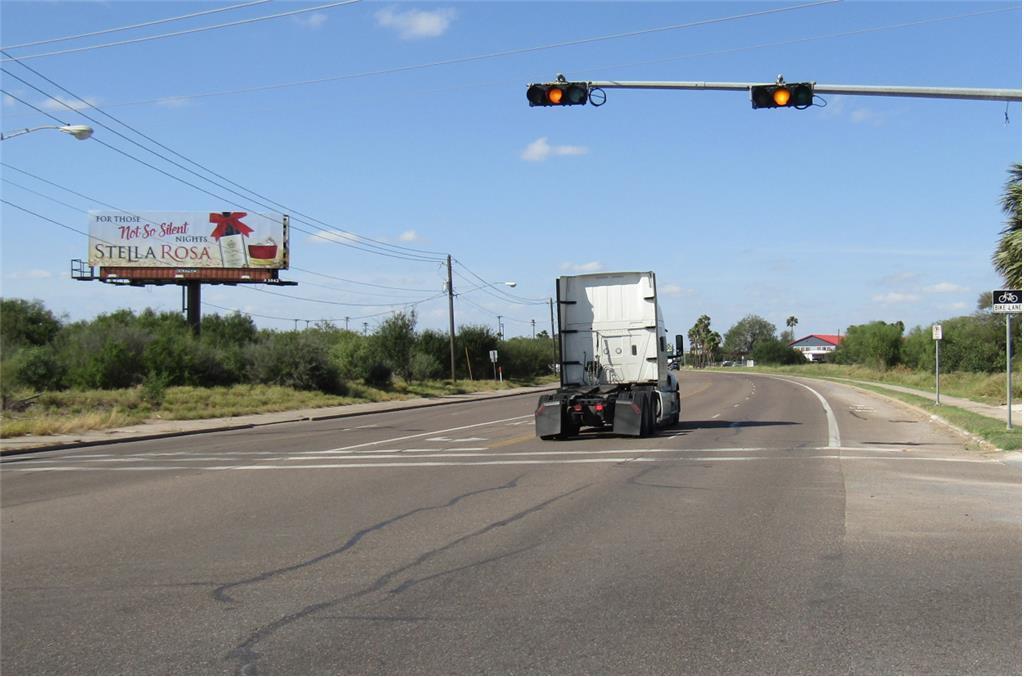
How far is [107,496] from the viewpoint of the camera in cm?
1441

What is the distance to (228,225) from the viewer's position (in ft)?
204

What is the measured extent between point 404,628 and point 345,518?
16.6ft

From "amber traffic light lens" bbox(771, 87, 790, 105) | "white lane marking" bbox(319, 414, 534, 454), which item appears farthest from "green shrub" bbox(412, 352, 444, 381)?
"amber traffic light lens" bbox(771, 87, 790, 105)

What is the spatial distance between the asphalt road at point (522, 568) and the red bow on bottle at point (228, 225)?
4580 cm

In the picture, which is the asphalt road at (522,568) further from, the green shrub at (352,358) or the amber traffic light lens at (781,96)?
the green shrub at (352,358)

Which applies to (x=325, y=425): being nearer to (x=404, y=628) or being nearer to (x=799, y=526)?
(x=799, y=526)

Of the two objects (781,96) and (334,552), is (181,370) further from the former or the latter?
(334,552)

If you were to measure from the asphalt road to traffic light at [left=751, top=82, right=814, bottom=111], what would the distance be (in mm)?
5882

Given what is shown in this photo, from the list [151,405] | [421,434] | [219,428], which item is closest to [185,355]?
[151,405]

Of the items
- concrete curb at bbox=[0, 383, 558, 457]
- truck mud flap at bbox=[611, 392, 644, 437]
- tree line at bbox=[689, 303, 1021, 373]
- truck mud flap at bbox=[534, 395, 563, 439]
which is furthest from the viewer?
tree line at bbox=[689, 303, 1021, 373]

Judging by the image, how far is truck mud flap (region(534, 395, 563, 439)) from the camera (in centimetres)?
2317

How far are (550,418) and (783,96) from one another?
9706 millimetres

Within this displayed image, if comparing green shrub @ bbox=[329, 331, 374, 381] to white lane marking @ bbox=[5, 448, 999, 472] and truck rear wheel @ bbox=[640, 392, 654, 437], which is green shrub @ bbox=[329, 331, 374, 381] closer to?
truck rear wheel @ bbox=[640, 392, 654, 437]

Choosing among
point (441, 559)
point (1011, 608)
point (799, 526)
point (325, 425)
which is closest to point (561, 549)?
point (441, 559)
